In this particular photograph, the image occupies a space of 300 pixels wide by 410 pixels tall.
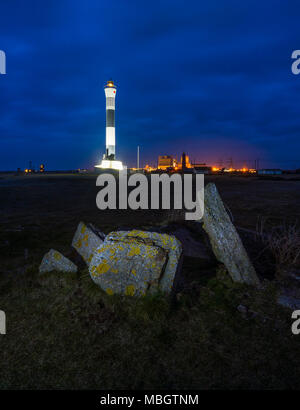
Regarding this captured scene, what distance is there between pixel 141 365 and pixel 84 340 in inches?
37.7

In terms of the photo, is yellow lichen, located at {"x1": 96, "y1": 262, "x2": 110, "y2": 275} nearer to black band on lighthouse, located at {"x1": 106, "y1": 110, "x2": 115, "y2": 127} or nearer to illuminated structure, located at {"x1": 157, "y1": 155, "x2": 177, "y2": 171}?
black band on lighthouse, located at {"x1": 106, "y1": 110, "x2": 115, "y2": 127}

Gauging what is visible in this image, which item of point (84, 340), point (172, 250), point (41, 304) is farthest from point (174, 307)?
point (41, 304)

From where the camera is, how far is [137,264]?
4316mm

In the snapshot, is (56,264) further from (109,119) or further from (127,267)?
(109,119)

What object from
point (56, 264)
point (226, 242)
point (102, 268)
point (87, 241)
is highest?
point (226, 242)

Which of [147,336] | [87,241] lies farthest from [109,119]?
[147,336]

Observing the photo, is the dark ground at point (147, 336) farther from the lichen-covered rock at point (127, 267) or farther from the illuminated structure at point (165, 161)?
the illuminated structure at point (165, 161)

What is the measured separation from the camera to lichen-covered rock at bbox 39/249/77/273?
5.16 m

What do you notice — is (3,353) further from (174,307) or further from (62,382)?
(174,307)

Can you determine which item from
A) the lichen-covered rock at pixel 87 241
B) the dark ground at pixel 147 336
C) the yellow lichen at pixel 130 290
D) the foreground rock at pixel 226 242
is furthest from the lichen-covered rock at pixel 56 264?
the foreground rock at pixel 226 242

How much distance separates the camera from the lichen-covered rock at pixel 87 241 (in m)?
5.54

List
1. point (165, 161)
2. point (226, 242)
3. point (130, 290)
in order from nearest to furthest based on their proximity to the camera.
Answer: point (130, 290), point (226, 242), point (165, 161)

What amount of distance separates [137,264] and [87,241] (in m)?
1.94

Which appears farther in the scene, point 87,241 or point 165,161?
point 165,161
